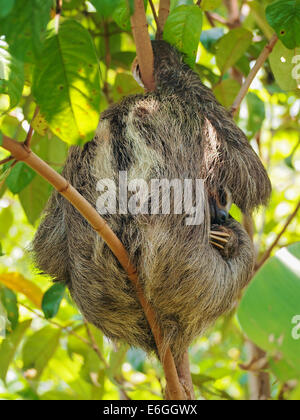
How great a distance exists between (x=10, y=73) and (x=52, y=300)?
1.80m

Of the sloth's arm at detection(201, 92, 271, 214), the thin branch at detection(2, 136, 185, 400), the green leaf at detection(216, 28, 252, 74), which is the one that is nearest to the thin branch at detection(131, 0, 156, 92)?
the sloth's arm at detection(201, 92, 271, 214)

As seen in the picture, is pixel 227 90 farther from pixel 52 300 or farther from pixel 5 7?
pixel 5 7

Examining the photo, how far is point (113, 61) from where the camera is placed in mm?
3861

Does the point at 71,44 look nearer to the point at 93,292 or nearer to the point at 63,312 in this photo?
the point at 93,292

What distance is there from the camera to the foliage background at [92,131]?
1541 mm

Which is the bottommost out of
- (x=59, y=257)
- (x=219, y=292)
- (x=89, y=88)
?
(x=219, y=292)

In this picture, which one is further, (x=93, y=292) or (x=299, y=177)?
(x=299, y=177)

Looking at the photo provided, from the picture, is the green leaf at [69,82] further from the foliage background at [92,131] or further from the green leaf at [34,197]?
the green leaf at [34,197]

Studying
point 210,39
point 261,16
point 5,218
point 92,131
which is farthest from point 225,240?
point 5,218

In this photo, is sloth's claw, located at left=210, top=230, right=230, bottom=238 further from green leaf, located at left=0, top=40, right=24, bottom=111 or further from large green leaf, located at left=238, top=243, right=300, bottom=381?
green leaf, located at left=0, top=40, right=24, bottom=111

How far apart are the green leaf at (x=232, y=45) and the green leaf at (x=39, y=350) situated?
2144mm

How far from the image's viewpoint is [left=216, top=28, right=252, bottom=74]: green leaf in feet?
10.8
